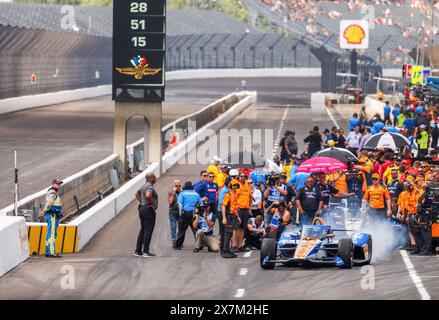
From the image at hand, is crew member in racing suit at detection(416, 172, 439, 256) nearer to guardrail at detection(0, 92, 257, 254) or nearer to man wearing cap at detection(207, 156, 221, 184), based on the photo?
man wearing cap at detection(207, 156, 221, 184)

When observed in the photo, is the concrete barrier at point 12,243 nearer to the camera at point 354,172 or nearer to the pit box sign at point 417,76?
the camera at point 354,172

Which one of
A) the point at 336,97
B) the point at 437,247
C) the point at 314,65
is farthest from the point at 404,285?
the point at 314,65

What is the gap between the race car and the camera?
2022 cm

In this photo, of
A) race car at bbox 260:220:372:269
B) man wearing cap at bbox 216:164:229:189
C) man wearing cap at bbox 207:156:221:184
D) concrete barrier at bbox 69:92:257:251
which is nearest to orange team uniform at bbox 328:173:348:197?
man wearing cap at bbox 216:164:229:189

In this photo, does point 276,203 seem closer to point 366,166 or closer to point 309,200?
point 309,200

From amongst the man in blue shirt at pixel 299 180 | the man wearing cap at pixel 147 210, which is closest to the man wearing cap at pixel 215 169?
the man in blue shirt at pixel 299 180

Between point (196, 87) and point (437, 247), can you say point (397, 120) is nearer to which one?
point (437, 247)

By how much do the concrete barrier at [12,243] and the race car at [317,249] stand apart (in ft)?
13.4

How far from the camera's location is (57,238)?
22.5 metres

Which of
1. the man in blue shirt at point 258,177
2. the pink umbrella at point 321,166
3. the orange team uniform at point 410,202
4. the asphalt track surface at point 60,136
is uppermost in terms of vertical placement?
the pink umbrella at point 321,166

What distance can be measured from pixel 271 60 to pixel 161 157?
253 ft

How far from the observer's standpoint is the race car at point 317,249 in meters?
20.2

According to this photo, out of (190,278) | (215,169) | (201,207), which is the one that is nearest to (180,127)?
(215,169)

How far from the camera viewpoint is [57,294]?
695 inches
